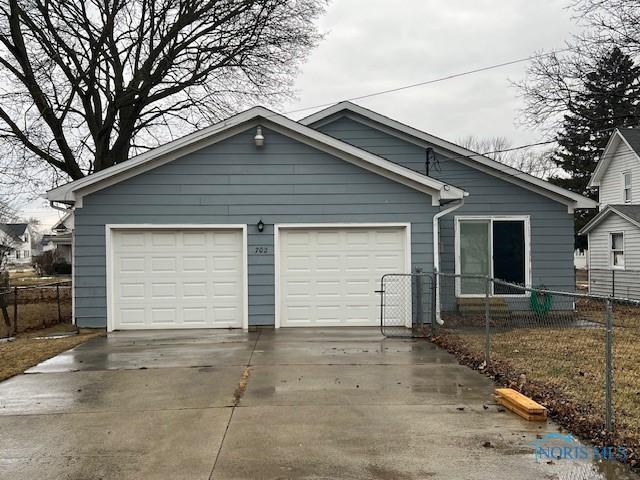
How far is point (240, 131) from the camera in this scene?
11.1m

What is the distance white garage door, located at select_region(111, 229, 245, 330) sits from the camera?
11.0 metres

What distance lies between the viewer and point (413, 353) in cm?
840

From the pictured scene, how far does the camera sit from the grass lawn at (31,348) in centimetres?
780

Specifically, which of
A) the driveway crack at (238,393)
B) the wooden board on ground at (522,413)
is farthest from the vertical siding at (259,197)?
the wooden board on ground at (522,413)

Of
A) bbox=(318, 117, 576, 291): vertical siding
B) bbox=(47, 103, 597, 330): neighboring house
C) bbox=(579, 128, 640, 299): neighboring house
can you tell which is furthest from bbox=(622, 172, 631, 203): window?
bbox=(47, 103, 597, 330): neighboring house

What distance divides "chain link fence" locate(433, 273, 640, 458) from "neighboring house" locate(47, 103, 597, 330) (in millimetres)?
2060

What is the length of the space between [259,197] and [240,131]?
1433mm

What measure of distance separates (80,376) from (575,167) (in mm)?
35295

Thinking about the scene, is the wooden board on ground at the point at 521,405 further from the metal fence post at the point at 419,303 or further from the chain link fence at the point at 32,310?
the chain link fence at the point at 32,310

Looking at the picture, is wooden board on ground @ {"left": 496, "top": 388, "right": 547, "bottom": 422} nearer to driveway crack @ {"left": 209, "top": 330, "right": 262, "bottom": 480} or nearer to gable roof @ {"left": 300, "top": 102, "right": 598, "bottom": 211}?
driveway crack @ {"left": 209, "top": 330, "right": 262, "bottom": 480}

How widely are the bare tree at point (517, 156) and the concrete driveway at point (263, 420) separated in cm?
3912

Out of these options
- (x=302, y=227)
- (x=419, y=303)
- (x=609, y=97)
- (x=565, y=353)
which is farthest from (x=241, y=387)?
(x=609, y=97)

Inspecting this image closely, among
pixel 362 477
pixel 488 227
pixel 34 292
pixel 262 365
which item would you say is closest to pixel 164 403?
pixel 262 365

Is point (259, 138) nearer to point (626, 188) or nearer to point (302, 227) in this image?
point (302, 227)
